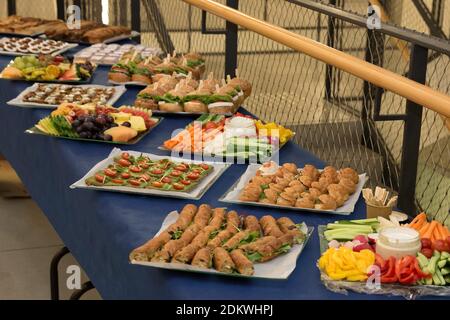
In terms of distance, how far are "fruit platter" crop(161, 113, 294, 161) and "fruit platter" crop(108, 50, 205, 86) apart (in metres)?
1.03

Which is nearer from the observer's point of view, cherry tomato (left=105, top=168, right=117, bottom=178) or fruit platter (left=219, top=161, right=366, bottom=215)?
fruit platter (left=219, top=161, right=366, bottom=215)

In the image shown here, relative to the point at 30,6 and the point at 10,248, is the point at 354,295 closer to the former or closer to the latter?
the point at 10,248

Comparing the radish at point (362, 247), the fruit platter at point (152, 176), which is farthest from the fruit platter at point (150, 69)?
the radish at point (362, 247)

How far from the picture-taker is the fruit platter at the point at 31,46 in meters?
5.74

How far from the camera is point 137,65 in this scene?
4855 mm

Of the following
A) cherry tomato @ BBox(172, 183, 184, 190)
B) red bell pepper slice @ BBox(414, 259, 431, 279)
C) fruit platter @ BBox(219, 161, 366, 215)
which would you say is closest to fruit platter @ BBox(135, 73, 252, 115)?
fruit platter @ BBox(219, 161, 366, 215)

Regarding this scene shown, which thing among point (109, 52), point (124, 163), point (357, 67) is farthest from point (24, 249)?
point (357, 67)

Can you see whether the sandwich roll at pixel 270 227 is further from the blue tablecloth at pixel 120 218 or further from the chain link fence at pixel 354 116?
the chain link fence at pixel 354 116

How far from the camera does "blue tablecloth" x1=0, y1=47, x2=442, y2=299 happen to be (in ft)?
7.70

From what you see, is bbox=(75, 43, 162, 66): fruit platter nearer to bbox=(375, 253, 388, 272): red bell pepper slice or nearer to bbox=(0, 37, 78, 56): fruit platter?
bbox=(0, 37, 78, 56): fruit platter

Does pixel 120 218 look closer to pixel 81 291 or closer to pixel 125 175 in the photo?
pixel 125 175

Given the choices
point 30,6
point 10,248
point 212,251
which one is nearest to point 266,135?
point 212,251
